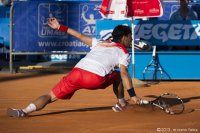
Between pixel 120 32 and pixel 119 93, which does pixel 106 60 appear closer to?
pixel 120 32

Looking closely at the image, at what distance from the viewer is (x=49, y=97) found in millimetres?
8219

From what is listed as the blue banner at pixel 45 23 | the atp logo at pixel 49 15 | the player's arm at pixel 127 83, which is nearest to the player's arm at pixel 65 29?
the player's arm at pixel 127 83

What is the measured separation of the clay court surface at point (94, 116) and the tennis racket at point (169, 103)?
10cm

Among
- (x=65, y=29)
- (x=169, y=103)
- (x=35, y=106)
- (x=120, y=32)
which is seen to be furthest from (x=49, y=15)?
(x=35, y=106)

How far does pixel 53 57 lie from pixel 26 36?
4334 millimetres

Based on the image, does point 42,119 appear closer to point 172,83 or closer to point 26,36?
point 172,83

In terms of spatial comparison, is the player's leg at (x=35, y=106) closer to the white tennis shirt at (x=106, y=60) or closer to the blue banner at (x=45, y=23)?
the white tennis shirt at (x=106, y=60)

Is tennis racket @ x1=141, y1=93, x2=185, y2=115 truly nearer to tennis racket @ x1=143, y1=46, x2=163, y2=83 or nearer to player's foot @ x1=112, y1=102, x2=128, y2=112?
player's foot @ x1=112, y1=102, x2=128, y2=112

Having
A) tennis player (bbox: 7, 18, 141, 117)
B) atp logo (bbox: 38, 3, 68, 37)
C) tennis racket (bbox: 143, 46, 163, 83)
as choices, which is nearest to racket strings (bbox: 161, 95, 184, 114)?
tennis player (bbox: 7, 18, 141, 117)

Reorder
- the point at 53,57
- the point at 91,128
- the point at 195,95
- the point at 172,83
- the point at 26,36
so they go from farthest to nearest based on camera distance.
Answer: the point at 53,57
the point at 26,36
the point at 172,83
the point at 195,95
the point at 91,128

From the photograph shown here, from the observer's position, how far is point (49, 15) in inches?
685

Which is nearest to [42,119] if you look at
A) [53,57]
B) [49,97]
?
[49,97]

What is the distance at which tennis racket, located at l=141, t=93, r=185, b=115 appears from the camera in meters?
8.58

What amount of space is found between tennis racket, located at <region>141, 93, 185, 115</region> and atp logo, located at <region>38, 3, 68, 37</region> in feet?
29.2
